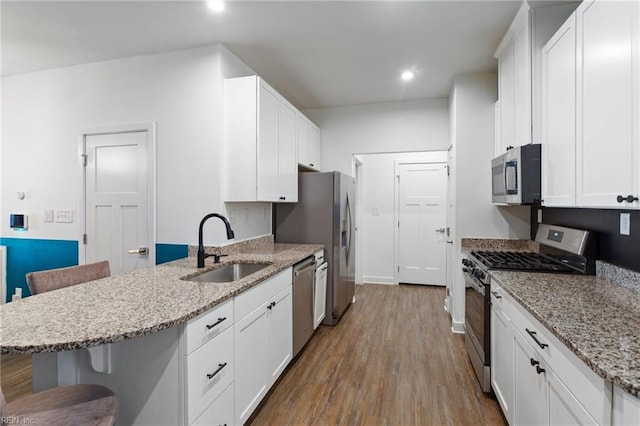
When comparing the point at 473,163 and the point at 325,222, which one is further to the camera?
the point at 325,222

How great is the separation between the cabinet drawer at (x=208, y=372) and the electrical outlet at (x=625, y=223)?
224cm

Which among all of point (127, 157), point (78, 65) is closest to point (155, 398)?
point (127, 157)

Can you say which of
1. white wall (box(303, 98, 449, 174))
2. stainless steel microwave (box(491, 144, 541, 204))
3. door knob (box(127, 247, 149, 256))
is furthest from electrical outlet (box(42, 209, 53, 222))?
stainless steel microwave (box(491, 144, 541, 204))

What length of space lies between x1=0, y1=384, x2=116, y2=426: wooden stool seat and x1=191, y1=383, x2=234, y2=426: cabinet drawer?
1.22 feet

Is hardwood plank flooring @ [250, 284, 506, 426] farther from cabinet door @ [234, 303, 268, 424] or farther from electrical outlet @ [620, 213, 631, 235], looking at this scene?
electrical outlet @ [620, 213, 631, 235]

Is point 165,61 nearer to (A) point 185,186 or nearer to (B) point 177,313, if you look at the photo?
(A) point 185,186

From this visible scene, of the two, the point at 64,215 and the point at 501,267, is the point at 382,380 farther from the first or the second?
the point at 64,215

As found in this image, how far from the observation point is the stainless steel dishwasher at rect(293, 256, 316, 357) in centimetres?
267

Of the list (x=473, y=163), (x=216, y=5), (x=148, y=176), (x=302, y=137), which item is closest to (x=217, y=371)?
(x=148, y=176)

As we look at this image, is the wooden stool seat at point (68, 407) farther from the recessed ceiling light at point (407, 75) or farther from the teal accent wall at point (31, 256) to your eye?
the recessed ceiling light at point (407, 75)

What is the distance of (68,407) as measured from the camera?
3.87 ft

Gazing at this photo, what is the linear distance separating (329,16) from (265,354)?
7.93ft

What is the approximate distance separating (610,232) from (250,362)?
2296 mm

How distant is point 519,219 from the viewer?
3162 mm
